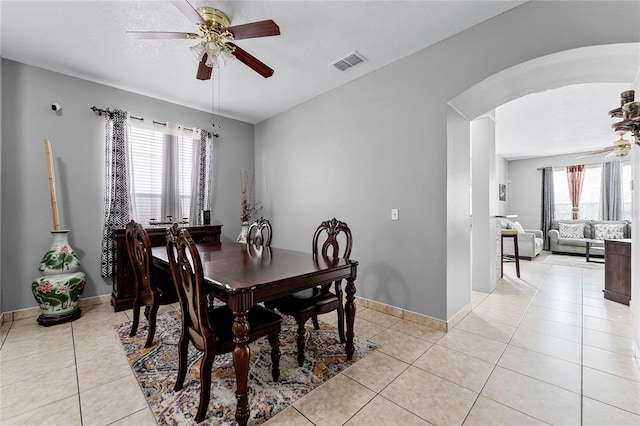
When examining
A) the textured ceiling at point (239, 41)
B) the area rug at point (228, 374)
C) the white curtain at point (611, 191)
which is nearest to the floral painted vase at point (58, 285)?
the area rug at point (228, 374)

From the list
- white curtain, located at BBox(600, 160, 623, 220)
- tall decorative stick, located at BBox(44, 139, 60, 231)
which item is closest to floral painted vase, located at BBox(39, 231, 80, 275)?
tall decorative stick, located at BBox(44, 139, 60, 231)

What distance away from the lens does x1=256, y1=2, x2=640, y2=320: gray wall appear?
2.00m

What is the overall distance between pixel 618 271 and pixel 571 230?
4637 mm

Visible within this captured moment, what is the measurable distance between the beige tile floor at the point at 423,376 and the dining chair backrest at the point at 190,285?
53 cm

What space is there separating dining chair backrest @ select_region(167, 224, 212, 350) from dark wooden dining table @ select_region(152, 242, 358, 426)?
0.33ft

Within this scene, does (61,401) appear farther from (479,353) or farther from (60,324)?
(479,353)

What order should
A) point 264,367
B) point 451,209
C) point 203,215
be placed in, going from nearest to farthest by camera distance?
point 264,367, point 451,209, point 203,215

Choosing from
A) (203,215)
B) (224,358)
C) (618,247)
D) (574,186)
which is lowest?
(224,358)

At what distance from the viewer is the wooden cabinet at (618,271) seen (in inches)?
132

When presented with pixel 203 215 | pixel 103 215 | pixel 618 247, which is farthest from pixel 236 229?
pixel 618 247

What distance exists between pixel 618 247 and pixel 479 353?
304 centimetres

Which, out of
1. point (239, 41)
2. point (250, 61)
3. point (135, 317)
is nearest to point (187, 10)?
point (250, 61)

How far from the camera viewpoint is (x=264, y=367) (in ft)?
6.50

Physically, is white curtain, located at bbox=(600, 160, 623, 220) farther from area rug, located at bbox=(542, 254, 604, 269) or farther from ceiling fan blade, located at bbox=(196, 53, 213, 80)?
ceiling fan blade, located at bbox=(196, 53, 213, 80)
